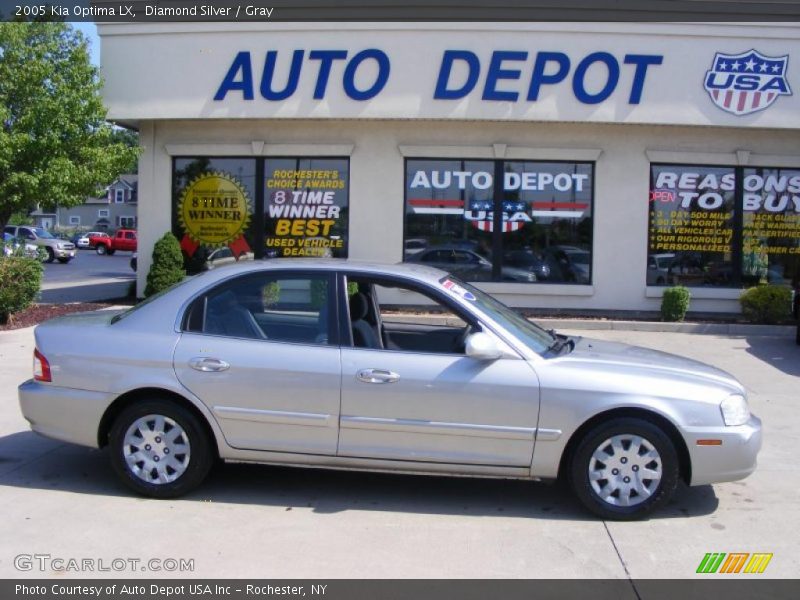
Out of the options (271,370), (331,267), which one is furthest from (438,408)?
(331,267)

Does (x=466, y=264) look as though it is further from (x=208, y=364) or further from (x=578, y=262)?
(x=208, y=364)

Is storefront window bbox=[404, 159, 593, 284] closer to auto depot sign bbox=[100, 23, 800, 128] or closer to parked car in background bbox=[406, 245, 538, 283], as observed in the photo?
parked car in background bbox=[406, 245, 538, 283]

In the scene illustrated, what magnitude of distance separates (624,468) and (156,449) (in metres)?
3.07

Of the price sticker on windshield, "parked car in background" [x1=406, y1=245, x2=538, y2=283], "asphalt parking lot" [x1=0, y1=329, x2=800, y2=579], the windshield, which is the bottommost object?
"asphalt parking lot" [x1=0, y1=329, x2=800, y2=579]

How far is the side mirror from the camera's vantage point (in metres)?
5.10

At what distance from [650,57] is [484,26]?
2933 millimetres

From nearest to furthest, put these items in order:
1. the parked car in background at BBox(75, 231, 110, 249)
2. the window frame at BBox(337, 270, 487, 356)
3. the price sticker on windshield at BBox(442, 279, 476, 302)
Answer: the window frame at BBox(337, 270, 487, 356) → the price sticker on windshield at BBox(442, 279, 476, 302) → the parked car in background at BBox(75, 231, 110, 249)

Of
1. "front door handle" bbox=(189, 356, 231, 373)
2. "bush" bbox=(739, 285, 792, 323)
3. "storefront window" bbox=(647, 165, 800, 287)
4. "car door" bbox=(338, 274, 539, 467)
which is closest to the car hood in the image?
"car door" bbox=(338, 274, 539, 467)

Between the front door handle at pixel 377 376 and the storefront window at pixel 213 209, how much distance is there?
35.0 ft

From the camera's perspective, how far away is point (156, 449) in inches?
212

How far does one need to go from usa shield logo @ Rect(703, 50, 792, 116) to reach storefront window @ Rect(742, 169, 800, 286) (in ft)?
4.62

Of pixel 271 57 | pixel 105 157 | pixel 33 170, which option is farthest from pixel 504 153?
pixel 33 170
